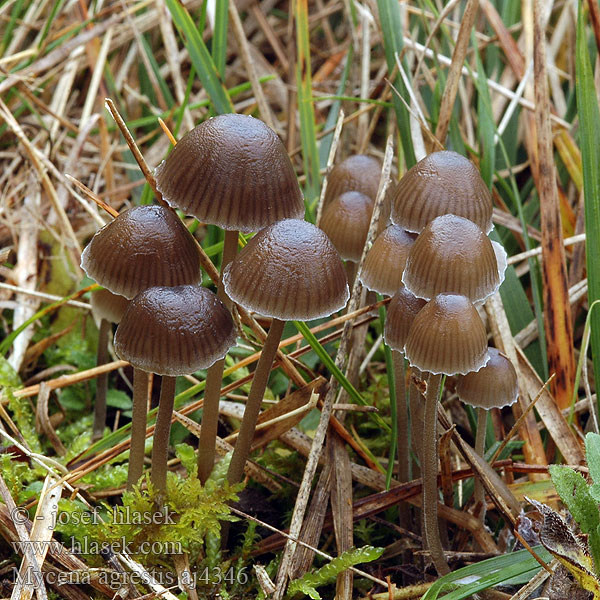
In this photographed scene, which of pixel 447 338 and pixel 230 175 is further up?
pixel 230 175

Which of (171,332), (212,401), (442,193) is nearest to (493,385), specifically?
(442,193)

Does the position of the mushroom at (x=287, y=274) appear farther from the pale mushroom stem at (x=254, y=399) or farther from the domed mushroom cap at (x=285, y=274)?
the pale mushroom stem at (x=254, y=399)

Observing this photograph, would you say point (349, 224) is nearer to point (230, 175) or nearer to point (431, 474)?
point (230, 175)

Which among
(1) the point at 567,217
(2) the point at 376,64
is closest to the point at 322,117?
(2) the point at 376,64

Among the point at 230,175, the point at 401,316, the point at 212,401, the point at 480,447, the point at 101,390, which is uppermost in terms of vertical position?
the point at 230,175

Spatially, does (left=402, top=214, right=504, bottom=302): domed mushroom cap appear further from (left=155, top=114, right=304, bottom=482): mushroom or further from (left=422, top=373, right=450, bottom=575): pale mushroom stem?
(left=155, top=114, right=304, bottom=482): mushroom

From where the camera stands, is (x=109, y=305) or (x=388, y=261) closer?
(x=388, y=261)

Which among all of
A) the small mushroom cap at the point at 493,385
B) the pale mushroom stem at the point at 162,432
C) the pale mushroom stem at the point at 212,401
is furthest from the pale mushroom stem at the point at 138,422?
the small mushroom cap at the point at 493,385

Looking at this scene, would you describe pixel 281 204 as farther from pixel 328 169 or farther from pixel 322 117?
pixel 322 117
